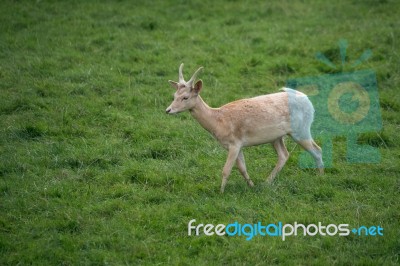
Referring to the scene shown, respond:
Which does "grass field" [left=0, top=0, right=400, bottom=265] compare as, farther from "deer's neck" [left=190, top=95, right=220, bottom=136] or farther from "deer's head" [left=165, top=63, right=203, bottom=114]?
"deer's head" [left=165, top=63, right=203, bottom=114]

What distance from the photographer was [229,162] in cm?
939

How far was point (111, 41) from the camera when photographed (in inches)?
596

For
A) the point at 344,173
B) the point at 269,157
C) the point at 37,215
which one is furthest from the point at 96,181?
the point at 344,173

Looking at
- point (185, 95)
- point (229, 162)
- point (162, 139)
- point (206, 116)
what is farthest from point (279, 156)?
point (162, 139)

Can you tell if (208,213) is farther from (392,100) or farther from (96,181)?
(392,100)

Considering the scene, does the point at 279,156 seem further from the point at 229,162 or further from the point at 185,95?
the point at 185,95

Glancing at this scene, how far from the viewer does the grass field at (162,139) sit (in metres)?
7.91

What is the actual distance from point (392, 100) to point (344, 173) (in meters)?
3.46

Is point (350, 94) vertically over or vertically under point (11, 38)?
under

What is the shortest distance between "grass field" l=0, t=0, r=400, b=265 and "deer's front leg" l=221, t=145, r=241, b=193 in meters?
0.22

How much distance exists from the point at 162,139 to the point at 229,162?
2.08 m

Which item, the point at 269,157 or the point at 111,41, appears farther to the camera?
the point at 111,41

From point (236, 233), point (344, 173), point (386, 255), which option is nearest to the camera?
point (386, 255)

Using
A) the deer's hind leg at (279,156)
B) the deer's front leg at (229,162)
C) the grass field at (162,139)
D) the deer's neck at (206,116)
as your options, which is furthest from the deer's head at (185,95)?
the deer's hind leg at (279,156)
